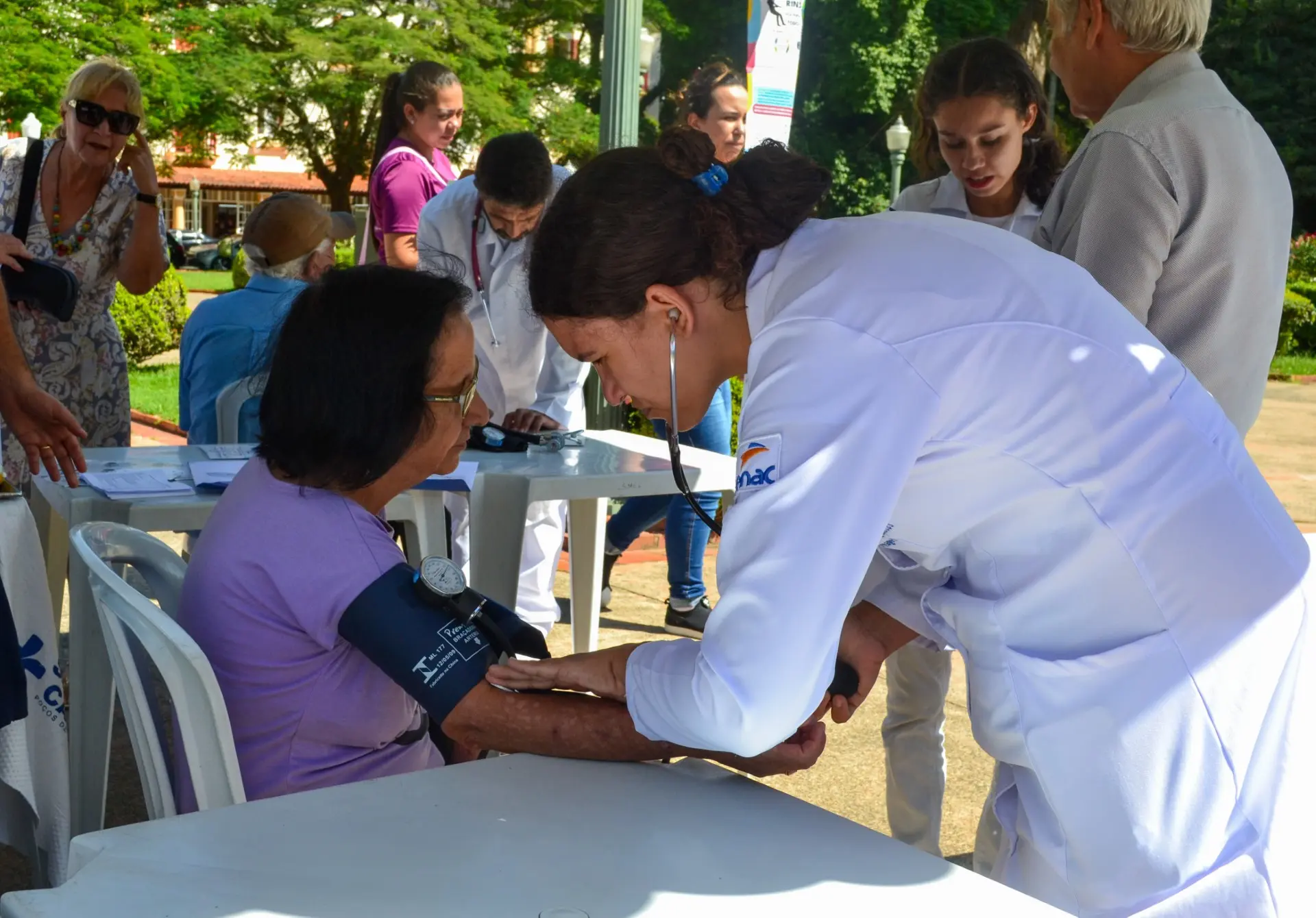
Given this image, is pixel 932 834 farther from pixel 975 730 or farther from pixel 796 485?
pixel 796 485

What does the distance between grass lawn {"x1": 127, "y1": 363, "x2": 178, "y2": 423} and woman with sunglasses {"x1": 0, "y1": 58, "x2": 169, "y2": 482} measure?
5921 mm

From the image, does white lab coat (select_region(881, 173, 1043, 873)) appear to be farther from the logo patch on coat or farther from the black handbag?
the black handbag

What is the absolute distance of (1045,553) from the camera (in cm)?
141

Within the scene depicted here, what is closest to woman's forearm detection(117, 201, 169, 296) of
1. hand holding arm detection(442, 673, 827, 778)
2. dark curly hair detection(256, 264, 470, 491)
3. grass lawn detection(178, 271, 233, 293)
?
dark curly hair detection(256, 264, 470, 491)

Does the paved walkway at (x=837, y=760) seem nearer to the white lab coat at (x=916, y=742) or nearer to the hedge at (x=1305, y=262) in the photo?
the white lab coat at (x=916, y=742)

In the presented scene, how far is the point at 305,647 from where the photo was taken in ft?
5.98

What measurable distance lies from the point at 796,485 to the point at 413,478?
3.10 ft

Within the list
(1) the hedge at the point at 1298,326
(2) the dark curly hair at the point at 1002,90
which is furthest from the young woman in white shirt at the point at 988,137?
(1) the hedge at the point at 1298,326

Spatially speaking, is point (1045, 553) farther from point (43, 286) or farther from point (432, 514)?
point (43, 286)

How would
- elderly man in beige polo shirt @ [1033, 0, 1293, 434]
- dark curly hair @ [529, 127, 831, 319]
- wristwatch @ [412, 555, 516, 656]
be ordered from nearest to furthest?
dark curly hair @ [529, 127, 831, 319] → wristwatch @ [412, 555, 516, 656] → elderly man in beige polo shirt @ [1033, 0, 1293, 434]

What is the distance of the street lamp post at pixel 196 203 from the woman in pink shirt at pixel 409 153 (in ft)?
181

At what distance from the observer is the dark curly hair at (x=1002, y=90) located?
10.8ft

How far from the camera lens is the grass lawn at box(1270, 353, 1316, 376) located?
705 inches

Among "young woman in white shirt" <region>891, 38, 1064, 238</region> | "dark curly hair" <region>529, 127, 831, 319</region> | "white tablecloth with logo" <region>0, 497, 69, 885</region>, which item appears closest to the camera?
"dark curly hair" <region>529, 127, 831, 319</region>
